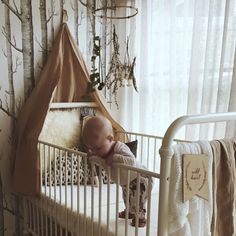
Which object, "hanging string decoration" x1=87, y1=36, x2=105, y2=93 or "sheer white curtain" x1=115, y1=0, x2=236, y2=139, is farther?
"hanging string decoration" x1=87, y1=36, x2=105, y2=93

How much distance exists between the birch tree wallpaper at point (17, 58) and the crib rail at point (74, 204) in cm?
17

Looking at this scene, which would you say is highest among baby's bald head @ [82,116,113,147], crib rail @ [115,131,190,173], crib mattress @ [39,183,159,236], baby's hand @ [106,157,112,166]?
baby's bald head @ [82,116,113,147]

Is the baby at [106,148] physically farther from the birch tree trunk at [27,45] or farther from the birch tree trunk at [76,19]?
the birch tree trunk at [76,19]

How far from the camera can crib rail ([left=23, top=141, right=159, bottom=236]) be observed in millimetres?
1618

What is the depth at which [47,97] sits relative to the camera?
2328 millimetres

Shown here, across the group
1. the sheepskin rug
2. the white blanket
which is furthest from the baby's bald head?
the sheepskin rug

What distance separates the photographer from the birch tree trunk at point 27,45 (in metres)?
2.38

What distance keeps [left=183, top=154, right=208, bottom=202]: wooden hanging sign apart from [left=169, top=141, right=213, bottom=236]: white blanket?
19mm

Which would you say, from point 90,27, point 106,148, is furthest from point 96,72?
point 106,148

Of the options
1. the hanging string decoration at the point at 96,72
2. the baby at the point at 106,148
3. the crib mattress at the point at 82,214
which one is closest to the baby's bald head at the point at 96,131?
the baby at the point at 106,148

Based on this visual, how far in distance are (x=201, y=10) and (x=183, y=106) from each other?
0.65 m

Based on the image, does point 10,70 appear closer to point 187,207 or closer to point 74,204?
point 74,204

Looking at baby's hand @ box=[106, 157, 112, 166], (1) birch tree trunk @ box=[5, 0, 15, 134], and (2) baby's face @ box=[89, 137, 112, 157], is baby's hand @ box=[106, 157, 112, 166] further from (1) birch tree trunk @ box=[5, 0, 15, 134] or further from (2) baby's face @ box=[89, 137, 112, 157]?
(1) birch tree trunk @ box=[5, 0, 15, 134]

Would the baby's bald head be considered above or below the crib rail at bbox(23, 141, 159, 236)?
above
